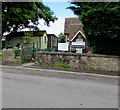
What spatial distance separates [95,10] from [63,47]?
519 cm

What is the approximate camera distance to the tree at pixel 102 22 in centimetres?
849

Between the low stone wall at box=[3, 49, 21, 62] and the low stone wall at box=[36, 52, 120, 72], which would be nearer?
the low stone wall at box=[36, 52, 120, 72]

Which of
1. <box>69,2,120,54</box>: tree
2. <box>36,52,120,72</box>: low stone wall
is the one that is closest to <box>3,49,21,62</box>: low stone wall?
<box>36,52,120,72</box>: low stone wall

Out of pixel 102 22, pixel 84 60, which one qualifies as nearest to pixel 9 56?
pixel 84 60

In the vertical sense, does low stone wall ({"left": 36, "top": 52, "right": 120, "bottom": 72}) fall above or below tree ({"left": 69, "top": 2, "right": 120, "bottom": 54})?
below

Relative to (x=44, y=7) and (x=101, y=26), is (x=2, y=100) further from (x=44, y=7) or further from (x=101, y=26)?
(x=44, y=7)

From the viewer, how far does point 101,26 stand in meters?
8.90

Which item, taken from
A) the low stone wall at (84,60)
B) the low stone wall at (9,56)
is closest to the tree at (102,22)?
the low stone wall at (84,60)

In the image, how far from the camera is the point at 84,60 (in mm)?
10602

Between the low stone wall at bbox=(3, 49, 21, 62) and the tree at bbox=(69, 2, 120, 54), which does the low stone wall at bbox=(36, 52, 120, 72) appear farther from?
the low stone wall at bbox=(3, 49, 21, 62)

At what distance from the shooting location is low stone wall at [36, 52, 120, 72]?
388 inches

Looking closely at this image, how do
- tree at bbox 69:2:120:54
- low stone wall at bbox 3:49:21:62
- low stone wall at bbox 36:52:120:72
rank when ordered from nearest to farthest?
tree at bbox 69:2:120:54
low stone wall at bbox 36:52:120:72
low stone wall at bbox 3:49:21:62

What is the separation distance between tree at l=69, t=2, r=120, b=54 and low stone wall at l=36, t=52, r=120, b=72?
0.86 meters

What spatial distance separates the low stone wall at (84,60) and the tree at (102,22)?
2.82 feet
